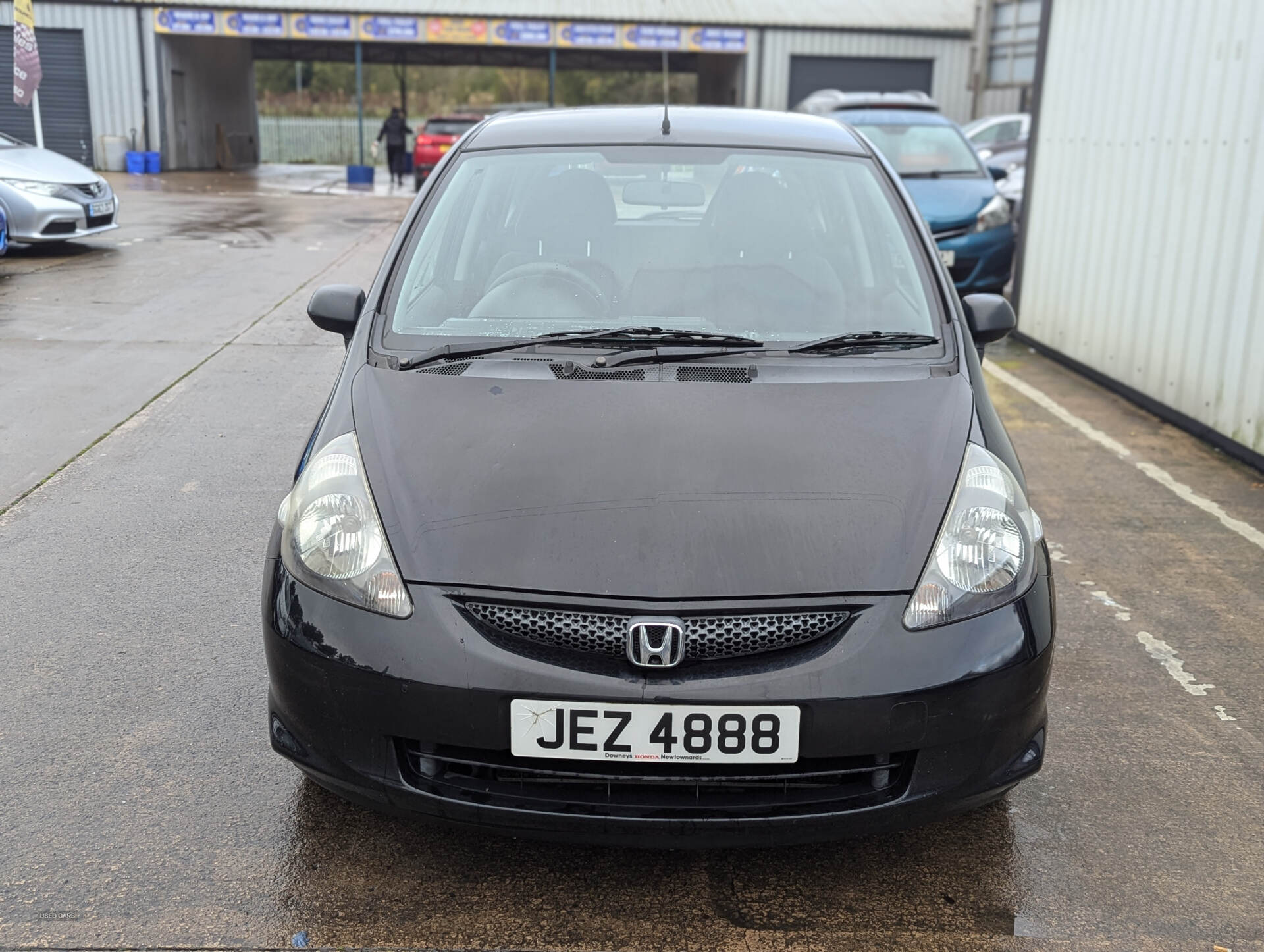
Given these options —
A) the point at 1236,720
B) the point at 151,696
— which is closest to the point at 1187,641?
the point at 1236,720

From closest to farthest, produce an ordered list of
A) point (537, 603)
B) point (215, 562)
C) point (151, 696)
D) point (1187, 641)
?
1. point (537, 603)
2. point (151, 696)
3. point (1187, 641)
4. point (215, 562)

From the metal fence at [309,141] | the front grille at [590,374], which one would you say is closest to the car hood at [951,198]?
the front grille at [590,374]

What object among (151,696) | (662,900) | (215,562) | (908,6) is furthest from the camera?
(908,6)

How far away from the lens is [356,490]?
8.39 feet

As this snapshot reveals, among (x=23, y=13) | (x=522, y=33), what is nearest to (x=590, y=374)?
(x=23, y=13)

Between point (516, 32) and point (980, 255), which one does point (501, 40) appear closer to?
point (516, 32)

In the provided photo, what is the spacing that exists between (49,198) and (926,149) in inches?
334

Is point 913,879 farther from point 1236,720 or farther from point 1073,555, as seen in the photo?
point 1073,555

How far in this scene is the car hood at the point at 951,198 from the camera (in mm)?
10055

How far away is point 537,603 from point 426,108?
191 feet

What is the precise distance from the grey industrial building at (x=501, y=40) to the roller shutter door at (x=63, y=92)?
0.03 metres

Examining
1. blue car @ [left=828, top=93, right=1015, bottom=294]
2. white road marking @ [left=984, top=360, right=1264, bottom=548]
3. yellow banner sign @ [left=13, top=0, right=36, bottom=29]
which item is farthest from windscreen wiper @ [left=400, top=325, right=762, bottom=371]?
yellow banner sign @ [left=13, top=0, right=36, bottom=29]

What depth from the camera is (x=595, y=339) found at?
3.08 metres

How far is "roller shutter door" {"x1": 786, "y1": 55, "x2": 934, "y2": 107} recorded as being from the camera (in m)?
28.2
